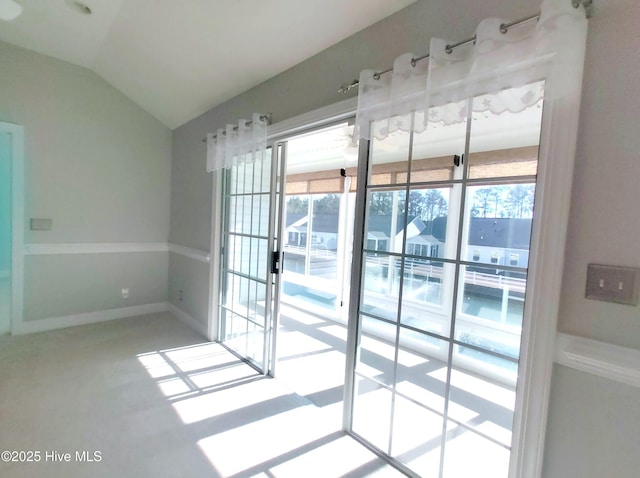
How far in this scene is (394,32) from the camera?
1700 millimetres

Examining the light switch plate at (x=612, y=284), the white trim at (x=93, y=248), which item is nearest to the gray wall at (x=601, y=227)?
the light switch plate at (x=612, y=284)

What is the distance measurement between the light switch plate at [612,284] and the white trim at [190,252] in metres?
3.10

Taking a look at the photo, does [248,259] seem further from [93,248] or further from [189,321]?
[93,248]

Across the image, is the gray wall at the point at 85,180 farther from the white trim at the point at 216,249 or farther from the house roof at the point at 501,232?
the house roof at the point at 501,232

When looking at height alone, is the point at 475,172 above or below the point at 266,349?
above

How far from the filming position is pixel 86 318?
12.1ft

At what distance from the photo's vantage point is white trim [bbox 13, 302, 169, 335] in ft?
11.0

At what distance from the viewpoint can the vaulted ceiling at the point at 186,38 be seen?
75.3 inches

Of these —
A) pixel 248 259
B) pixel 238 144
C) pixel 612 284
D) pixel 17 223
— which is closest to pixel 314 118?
pixel 238 144

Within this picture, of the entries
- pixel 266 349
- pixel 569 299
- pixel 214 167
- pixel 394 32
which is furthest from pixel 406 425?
pixel 214 167

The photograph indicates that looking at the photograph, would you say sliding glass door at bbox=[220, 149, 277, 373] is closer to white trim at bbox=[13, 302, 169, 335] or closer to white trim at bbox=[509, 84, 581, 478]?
white trim at bbox=[13, 302, 169, 335]

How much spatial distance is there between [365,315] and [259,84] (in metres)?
2.07

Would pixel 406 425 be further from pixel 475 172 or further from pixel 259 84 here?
pixel 259 84

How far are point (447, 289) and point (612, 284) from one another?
0.61 m
